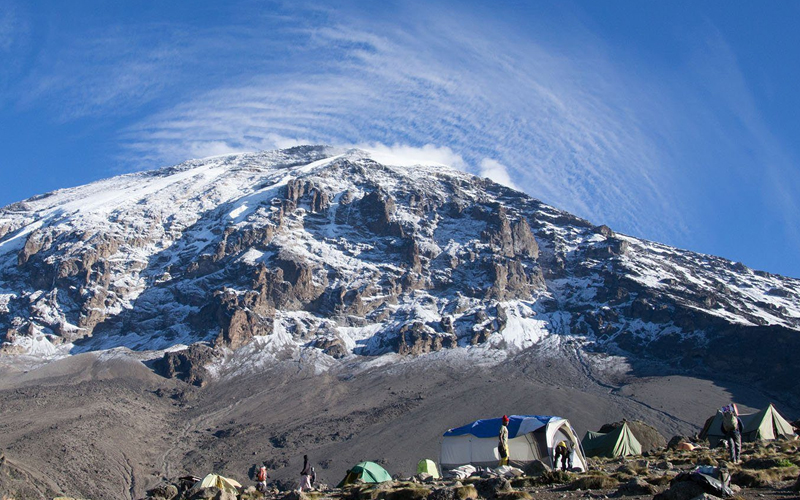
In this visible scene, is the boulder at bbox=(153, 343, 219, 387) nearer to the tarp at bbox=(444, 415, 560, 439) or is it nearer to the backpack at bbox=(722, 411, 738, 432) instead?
the tarp at bbox=(444, 415, 560, 439)

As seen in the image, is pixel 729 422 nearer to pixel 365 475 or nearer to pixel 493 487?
pixel 493 487

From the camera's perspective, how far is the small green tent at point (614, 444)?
133 ft

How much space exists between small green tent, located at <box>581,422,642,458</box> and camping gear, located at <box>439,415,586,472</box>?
8.61 metres

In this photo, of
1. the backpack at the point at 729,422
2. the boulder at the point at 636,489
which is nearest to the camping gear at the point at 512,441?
the backpack at the point at 729,422

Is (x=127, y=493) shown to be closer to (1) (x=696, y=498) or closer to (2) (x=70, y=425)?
(2) (x=70, y=425)

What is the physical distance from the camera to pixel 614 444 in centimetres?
4056

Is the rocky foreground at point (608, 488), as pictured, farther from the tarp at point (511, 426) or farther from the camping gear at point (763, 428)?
the camping gear at point (763, 428)

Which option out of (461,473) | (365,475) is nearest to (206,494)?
(461,473)

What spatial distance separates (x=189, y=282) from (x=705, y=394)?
127m

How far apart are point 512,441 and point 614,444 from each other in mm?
12226

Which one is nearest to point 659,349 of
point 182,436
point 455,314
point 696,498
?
point 455,314

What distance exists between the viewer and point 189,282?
181500mm

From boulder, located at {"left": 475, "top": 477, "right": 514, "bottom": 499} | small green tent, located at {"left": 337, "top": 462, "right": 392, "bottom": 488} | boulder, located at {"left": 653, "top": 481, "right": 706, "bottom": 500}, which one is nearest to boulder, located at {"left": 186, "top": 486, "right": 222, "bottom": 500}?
boulder, located at {"left": 475, "top": 477, "right": 514, "bottom": 499}

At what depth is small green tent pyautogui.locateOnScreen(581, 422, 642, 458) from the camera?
40.4 m
